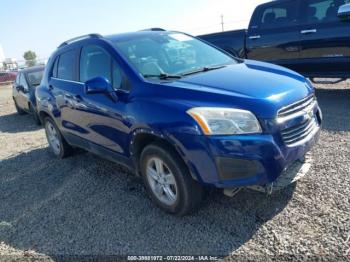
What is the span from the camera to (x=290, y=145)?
2965 millimetres

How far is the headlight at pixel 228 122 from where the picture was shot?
284 cm

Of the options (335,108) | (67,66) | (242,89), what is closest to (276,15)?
(335,108)

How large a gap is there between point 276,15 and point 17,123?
7405 millimetres

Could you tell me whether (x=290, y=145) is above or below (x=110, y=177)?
above

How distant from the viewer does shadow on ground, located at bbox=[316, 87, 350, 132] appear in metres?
5.55

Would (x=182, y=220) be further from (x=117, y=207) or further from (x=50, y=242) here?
(x=50, y=242)

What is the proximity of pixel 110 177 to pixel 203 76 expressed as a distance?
198cm

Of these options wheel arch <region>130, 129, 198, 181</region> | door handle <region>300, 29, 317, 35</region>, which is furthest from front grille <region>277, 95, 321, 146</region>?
door handle <region>300, 29, 317, 35</region>

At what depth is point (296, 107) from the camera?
316 centimetres

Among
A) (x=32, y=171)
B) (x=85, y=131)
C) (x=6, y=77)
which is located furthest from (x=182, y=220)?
(x=6, y=77)

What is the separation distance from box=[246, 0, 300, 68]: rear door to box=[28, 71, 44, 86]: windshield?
5.65 m

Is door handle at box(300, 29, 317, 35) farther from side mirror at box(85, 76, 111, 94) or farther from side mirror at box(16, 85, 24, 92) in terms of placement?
side mirror at box(16, 85, 24, 92)

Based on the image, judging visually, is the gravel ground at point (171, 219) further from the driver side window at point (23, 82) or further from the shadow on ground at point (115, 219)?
the driver side window at point (23, 82)

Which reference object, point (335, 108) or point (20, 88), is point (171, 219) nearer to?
point (335, 108)
